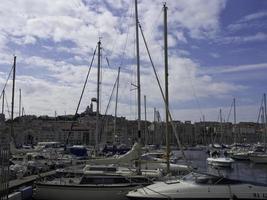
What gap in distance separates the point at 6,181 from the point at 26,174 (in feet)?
60.6

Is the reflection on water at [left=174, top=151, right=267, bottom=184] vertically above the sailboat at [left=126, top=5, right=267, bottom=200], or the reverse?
the sailboat at [left=126, top=5, right=267, bottom=200]

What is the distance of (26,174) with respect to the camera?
34.6 metres

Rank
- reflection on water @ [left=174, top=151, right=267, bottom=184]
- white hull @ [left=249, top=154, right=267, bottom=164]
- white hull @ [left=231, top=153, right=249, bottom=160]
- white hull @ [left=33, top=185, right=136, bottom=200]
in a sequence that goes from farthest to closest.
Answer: white hull @ [left=231, top=153, right=249, bottom=160] → white hull @ [left=249, top=154, right=267, bottom=164] → reflection on water @ [left=174, top=151, right=267, bottom=184] → white hull @ [left=33, top=185, right=136, bottom=200]

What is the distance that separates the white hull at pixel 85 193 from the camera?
23.5 metres

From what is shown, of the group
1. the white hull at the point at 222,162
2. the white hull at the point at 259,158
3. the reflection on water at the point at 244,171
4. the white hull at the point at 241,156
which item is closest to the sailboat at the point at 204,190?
the reflection on water at the point at 244,171

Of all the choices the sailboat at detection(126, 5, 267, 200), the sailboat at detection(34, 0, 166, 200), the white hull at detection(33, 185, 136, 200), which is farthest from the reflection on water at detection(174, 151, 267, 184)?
the sailboat at detection(126, 5, 267, 200)

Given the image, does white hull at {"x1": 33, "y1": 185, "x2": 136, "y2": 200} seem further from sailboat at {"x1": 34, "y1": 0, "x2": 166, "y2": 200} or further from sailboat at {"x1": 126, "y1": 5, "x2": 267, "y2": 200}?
sailboat at {"x1": 126, "y1": 5, "x2": 267, "y2": 200}

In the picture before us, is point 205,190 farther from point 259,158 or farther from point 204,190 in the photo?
point 259,158

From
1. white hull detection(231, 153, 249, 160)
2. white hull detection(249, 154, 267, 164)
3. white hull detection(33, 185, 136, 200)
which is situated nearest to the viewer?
white hull detection(33, 185, 136, 200)

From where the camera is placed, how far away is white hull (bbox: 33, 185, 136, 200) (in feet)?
77.0

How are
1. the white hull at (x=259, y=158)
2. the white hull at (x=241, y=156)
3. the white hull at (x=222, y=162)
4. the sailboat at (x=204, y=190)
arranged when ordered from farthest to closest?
the white hull at (x=241, y=156)
the white hull at (x=259, y=158)
the white hull at (x=222, y=162)
the sailboat at (x=204, y=190)

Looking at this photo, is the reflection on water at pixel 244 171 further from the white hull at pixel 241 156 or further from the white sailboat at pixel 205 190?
the white sailboat at pixel 205 190

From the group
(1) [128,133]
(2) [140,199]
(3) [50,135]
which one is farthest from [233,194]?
(3) [50,135]

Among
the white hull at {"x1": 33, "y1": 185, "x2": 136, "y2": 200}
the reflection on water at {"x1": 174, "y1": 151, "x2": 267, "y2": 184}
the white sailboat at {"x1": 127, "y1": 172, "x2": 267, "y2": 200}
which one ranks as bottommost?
the reflection on water at {"x1": 174, "y1": 151, "x2": 267, "y2": 184}
